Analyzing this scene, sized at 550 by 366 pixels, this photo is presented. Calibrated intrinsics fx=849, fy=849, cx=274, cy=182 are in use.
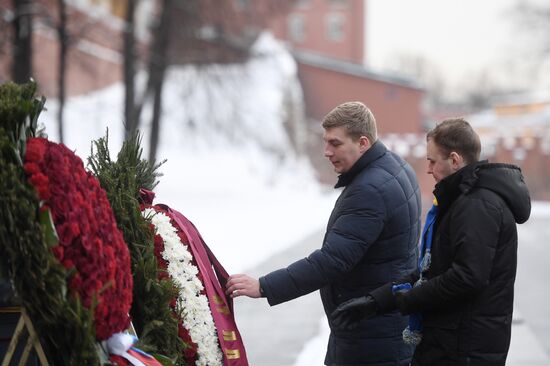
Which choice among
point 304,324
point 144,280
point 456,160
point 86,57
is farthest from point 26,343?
point 86,57


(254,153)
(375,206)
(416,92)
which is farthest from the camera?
(416,92)

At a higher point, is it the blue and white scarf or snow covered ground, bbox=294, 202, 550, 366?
the blue and white scarf

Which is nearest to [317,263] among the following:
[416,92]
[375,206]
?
[375,206]

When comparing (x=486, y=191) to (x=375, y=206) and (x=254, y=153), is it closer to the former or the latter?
(x=375, y=206)

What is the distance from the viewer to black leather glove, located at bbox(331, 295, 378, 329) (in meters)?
3.64

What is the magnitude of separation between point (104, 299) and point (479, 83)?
10625cm

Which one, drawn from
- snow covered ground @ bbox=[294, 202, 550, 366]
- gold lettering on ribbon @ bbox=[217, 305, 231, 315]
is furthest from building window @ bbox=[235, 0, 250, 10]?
gold lettering on ribbon @ bbox=[217, 305, 231, 315]

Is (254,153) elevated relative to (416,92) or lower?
lower

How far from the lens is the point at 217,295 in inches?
152

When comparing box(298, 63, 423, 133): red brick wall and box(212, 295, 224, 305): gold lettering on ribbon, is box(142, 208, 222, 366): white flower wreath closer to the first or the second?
box(212, 295, 224, 305): gold lettering on ribbon

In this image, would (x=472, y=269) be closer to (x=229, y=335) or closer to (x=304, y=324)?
(x=229, y=335)

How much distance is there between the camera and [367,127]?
12.7ft

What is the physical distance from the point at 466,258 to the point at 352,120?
2.79 ft

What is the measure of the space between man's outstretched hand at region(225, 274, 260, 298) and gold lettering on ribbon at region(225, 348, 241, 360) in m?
0.25
